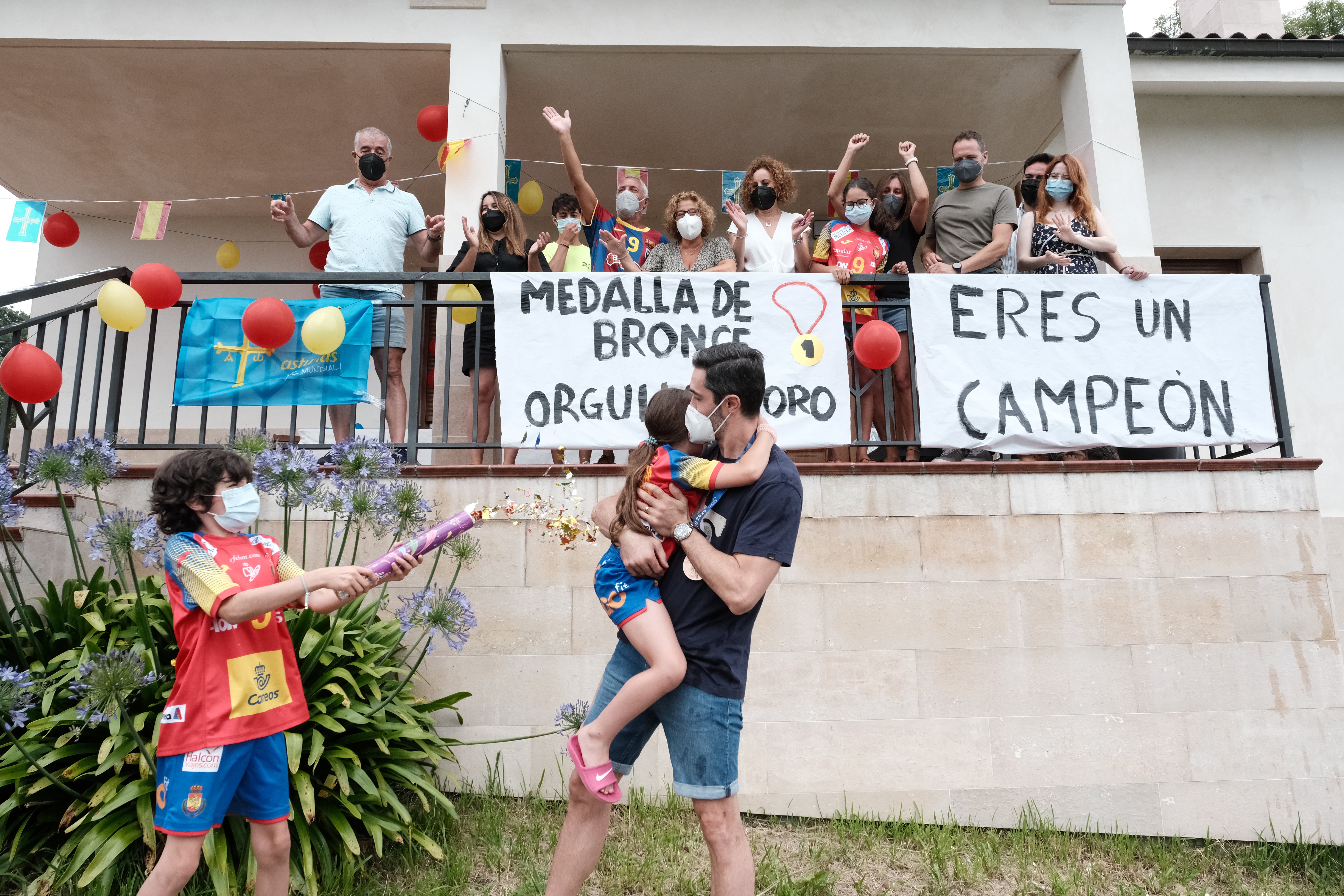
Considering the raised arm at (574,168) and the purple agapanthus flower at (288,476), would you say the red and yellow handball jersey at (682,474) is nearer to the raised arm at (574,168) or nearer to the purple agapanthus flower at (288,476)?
the purple agapanthus flower at (288,476)

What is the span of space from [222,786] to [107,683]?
624mm

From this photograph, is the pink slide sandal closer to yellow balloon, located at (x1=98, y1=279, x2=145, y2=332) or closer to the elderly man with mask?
yellow balloon, located at (x1=98, y1=279, x2=145, y2=332)

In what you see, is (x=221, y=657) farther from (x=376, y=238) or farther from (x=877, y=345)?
(x=376, y=238)

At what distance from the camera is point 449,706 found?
4680 mm

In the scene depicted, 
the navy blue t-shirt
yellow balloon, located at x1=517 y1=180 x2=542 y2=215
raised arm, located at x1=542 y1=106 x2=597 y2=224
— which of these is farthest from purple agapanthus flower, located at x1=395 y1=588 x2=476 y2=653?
yellow balloon, located at x1=517 y1=180 x2=542 y2=215

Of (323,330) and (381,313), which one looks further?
(381,313)

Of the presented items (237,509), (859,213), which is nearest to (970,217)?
(859,213)

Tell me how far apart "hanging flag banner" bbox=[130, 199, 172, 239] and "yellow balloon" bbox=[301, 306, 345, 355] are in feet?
9.33

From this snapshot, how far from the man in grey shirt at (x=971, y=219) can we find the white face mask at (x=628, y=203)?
2.18m

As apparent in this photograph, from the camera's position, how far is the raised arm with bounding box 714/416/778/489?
9.42ft

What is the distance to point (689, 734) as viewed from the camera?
2.80m

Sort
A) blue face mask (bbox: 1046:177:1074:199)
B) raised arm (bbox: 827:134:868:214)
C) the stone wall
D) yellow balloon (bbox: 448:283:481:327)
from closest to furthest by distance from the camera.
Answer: the stone wall → yellow balloon (bbox: 448:283:481:327) → blue face mask (bbox: 1046:177:1074:199) → raised arm (bbox: 827:134:868:214)

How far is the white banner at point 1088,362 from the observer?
5523mm

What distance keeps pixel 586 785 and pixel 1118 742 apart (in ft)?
11.5
